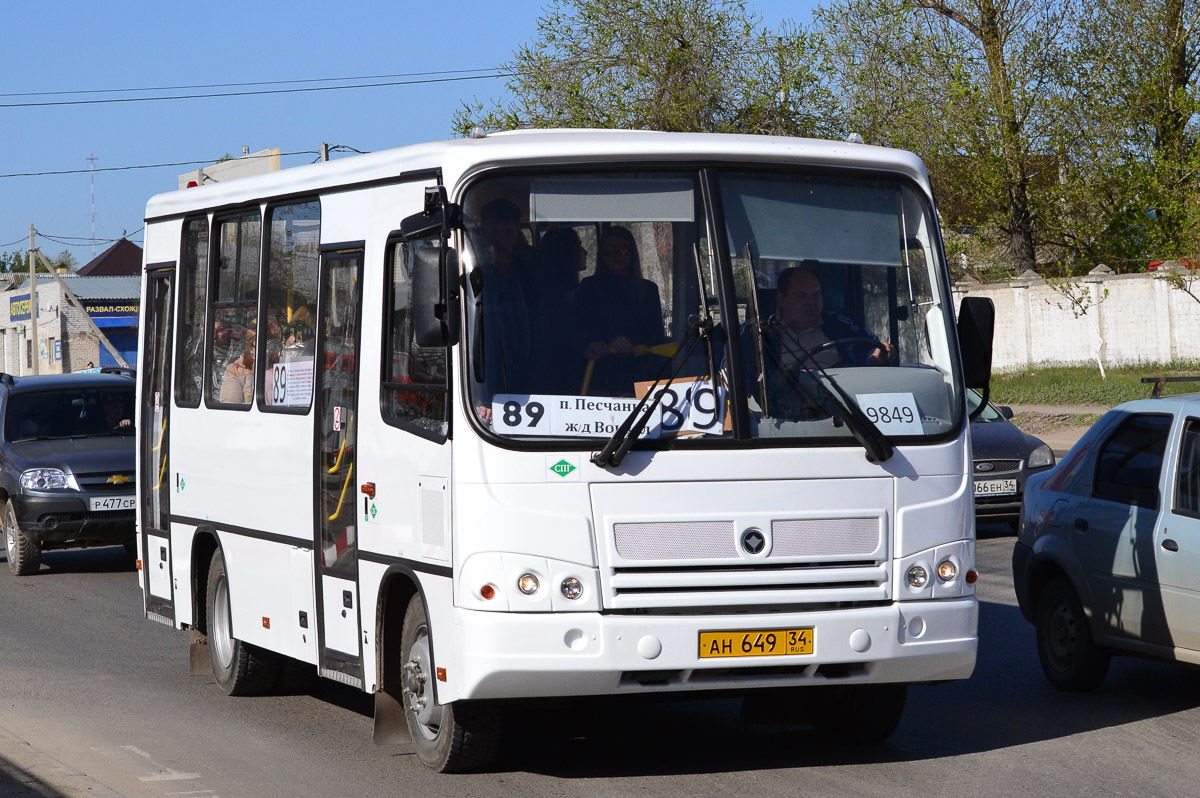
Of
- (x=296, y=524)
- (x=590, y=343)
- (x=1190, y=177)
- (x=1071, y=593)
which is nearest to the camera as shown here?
(x=590, y=343)

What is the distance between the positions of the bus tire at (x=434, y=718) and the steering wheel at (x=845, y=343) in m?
1.99

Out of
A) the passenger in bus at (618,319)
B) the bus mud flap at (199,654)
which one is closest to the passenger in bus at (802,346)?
the passenger in bus at (618,319)

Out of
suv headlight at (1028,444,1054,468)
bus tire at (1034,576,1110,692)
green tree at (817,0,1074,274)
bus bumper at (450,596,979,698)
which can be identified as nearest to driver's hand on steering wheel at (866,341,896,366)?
bus bumper at (450,596,979,698)

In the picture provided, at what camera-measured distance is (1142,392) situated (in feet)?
107

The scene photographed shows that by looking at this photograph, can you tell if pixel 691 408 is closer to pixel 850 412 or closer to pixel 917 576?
pixel 850 412

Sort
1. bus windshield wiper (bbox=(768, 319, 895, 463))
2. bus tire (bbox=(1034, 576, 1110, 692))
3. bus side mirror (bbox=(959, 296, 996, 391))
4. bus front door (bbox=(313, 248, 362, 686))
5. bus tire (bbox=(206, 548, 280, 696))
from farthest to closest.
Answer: bus tire (bbox=(206, 548, 280, 696)) < bus tire (bbox=(1034, 576, 1110, 692)) < bus front door (bbox=(313, 248, 362, 686)) < bus side mirror (bbox=(959, 296, 996, 391)) < bus windshield wiper (bbox=(768, 319, 895, 463))

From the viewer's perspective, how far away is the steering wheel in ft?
22.8

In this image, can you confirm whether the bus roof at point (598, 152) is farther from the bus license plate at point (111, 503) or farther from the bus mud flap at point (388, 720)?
the bus license plate at point (111, 503)

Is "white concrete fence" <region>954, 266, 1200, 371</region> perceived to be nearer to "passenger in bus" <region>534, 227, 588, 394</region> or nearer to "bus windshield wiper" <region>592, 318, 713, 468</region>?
"bus windshield wiper" <region>592, 318, 713, 468</region>

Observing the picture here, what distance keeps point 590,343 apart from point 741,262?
75 cm

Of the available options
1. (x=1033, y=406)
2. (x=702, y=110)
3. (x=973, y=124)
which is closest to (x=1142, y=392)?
→ (x=1033, y=406)

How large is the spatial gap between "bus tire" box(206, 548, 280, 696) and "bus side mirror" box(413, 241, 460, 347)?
11.3ft

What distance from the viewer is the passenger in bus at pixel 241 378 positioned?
29.8ft

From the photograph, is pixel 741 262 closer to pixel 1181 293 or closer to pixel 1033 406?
pixel 1033 406
